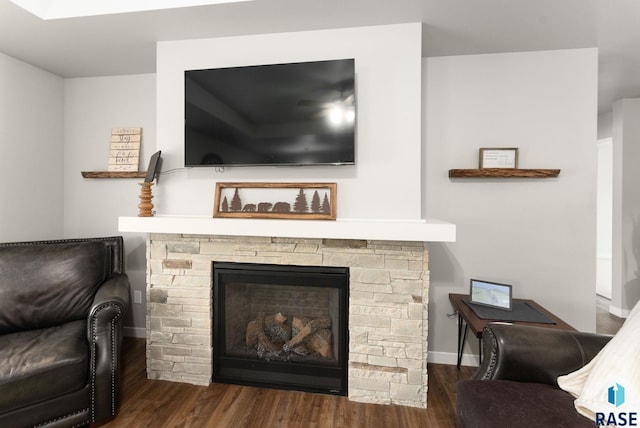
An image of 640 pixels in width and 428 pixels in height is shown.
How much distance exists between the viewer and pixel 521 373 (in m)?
1.41

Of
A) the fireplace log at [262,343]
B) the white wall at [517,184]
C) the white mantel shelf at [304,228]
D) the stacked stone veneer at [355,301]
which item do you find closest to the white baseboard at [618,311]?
the white wall at [517,184]

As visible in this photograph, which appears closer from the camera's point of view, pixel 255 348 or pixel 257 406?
pixel 257 406

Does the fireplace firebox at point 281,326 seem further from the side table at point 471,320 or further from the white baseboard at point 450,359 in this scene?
the white baseboard at point 450,359

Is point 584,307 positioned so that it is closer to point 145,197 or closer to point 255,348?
point 255,348

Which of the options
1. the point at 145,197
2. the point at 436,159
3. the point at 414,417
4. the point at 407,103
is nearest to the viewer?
the point at 414,417

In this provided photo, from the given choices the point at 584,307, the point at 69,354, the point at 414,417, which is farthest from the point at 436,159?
the point at 69,354

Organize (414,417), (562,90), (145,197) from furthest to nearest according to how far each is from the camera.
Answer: (562,90)
(145,197)
(414,417)

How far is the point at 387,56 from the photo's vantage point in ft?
6.73

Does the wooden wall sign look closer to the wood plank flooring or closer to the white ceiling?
the white ceiling

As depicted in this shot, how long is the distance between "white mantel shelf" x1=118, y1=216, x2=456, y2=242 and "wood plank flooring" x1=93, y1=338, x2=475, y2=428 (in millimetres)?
1040

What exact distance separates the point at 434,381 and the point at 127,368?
2.23 metres

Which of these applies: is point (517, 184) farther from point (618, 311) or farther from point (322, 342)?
point (618, 311)

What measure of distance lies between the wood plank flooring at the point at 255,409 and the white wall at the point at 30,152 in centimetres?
160

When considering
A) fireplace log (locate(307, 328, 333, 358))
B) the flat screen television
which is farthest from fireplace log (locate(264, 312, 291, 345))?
the flat screen television
